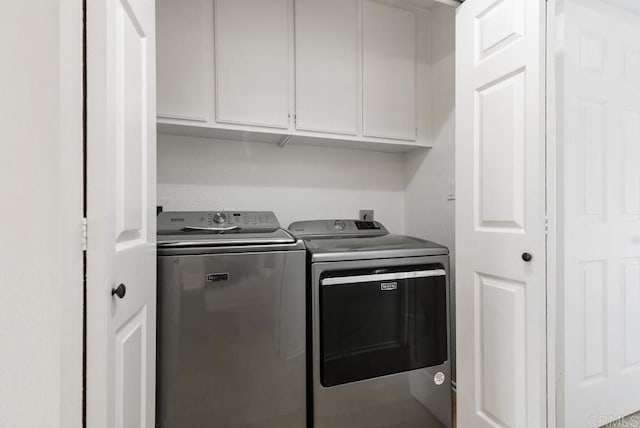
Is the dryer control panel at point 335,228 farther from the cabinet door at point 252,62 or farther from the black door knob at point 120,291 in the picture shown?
the black door knob at point 120,291

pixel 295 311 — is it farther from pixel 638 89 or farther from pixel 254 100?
pixel 638 89

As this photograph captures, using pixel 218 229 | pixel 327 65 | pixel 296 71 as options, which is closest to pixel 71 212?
pixel 218 229

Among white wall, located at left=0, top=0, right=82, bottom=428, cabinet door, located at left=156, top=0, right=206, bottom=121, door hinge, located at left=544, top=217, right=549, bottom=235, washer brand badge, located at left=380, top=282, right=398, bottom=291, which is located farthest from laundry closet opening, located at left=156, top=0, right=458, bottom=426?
white wall, located at left=0, top=0, right=82, bottom=428

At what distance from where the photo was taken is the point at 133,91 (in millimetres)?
892

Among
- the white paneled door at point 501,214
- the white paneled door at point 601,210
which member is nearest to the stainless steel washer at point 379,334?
the white paneled door at point 501,214

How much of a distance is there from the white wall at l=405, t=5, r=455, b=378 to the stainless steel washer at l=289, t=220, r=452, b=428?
435mm

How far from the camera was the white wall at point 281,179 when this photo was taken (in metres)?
1.86

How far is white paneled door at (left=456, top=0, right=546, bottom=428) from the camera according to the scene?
1160 millimetres

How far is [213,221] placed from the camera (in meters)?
1.66

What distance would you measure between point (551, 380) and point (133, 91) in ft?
5.61

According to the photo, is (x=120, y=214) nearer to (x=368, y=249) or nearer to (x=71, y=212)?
(x=71, y=212)

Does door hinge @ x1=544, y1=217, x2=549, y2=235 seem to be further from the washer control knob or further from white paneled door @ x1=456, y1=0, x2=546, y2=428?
the washer control knob

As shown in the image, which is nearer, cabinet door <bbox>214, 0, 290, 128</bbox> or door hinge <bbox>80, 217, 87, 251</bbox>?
door hinge <bbox>80, 217, 87, 251</bbox>

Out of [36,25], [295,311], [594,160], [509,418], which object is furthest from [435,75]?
[36,25]
